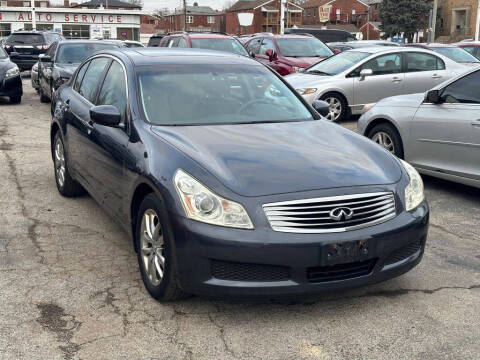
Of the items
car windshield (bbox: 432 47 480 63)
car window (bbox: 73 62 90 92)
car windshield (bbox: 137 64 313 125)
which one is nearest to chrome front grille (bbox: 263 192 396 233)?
car windshield (bbox: 137 64 313 125)

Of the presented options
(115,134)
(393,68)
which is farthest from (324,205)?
(393,68)

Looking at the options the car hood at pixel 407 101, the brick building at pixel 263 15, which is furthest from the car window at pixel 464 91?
the brick building at pixel 263 15

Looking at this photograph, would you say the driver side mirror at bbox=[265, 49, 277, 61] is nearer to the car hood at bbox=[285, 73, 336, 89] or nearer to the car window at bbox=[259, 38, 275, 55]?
the car window at bbox=[259, 38, 275, 55]

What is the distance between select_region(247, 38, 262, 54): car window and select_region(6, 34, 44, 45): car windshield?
1024cm

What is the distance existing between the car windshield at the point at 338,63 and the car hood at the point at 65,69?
484 cm

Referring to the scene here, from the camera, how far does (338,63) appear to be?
1234 cm

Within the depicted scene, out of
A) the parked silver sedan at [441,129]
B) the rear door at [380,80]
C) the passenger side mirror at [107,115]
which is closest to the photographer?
the passenger side mirror at [107,115]

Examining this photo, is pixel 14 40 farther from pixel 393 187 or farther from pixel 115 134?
pixel 393 187

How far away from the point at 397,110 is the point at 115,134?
4.01 metres

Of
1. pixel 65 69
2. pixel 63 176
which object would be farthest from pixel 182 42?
pixel 63 176

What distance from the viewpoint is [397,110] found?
7391 mm

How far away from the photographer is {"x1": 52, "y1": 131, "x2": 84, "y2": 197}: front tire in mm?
6270

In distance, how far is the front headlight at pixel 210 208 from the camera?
3.44m

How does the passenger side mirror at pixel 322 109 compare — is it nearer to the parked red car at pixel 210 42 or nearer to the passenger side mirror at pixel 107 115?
the passenger side mirror at pixel 107 115
